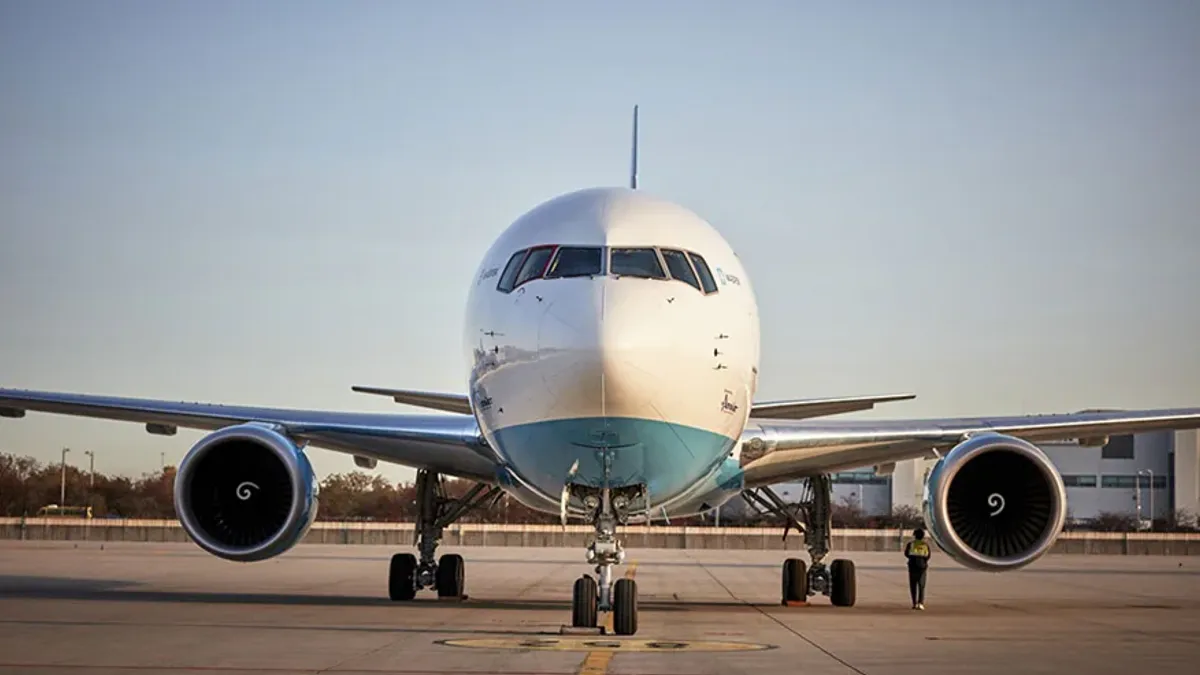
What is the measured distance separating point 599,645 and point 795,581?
27.2 feet

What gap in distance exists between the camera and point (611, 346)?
13773mm

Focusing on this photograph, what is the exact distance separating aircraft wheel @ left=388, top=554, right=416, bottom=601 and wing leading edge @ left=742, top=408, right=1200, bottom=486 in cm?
456

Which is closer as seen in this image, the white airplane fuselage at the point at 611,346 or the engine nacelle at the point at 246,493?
the white airplane fuselage at the point at 611,346

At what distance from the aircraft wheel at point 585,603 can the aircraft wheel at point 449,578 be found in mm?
6147

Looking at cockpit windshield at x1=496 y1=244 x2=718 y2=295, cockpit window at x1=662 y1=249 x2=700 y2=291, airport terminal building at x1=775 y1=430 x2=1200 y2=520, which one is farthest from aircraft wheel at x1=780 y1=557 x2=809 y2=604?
airport terminal building at x1=775 y1=430 x2=1200 y2=520

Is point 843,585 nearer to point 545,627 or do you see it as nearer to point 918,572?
→ point 918,572

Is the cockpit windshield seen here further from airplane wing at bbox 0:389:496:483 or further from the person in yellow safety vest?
the person in yellow safety vest

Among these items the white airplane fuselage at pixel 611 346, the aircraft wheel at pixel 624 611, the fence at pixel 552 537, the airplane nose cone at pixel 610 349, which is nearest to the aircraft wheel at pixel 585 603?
the aircraft wheel at pixel 624 611

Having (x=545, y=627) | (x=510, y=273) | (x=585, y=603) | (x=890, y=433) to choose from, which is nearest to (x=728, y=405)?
(x=585, y=603)

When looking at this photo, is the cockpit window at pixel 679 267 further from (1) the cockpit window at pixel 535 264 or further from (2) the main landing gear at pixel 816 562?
(2) the main landing gear at pixel 816 562

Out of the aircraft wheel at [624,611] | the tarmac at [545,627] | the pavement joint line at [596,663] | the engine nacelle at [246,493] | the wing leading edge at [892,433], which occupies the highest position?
the wing leading edge at [892,433]

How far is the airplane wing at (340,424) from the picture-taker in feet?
62.7

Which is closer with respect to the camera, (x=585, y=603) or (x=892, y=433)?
(x=585, y=603)

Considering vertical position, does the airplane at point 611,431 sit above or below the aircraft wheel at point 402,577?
above
